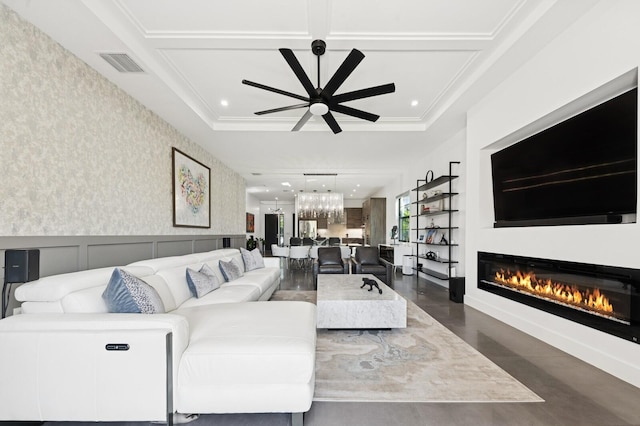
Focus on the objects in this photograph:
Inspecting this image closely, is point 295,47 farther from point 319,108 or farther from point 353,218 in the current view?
point 353,218

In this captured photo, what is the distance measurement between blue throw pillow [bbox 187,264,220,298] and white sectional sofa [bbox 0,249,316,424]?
137cm

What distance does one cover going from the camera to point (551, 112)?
289 centimetres

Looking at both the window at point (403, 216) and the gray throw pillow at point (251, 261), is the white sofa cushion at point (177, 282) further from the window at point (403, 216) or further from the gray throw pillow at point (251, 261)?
the window at point (403, 216)

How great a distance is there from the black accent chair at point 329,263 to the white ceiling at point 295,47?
268cm

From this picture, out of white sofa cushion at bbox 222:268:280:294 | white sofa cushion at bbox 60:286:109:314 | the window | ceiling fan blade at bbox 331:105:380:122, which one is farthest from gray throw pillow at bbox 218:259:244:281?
the window

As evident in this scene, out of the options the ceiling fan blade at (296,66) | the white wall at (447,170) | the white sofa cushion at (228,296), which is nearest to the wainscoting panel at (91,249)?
the white sofa cushion at (228,296)

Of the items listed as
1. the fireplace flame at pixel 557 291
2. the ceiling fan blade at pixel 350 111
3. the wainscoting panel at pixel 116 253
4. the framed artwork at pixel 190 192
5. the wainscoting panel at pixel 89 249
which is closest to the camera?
the wainscoting panel at pixel 89 249

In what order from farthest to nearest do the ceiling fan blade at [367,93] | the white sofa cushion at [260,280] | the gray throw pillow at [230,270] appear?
the gray throw pillow at [230,270] → the white sofa cushion at [260,280] → the ceiling fan blade at [367,93]

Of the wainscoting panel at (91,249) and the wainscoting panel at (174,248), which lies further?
the wainscoting panel at (174,248)

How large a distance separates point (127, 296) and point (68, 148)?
158cm

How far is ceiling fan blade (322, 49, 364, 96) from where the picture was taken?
234cm

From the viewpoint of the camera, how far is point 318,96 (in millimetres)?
2873

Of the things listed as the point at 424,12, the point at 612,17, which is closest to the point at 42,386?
the point at 424,12

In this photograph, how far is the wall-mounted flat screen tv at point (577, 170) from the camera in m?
2.26
